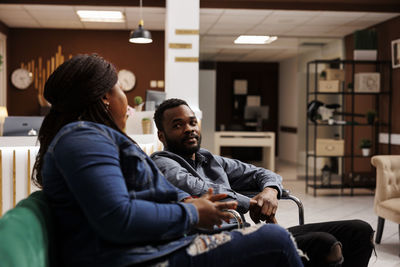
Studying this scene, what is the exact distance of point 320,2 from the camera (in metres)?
6.73

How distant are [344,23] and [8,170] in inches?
248

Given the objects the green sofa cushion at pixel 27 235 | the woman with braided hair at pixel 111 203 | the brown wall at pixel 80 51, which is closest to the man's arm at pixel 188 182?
the woman with braided hair at pixel 111 203

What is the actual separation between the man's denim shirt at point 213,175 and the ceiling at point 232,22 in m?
4.88

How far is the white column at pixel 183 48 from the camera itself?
6152 mm

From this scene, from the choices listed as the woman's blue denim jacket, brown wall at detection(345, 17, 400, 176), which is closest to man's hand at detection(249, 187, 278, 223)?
the woman's blue denim jacket

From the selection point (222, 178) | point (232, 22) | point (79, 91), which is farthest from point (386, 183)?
point (232, 22)

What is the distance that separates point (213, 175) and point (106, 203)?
3.75ft

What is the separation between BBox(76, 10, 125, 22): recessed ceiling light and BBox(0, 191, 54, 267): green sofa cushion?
21.6 feet

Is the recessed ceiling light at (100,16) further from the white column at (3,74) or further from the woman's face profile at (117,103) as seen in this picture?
the woman's face profile at (117,103)

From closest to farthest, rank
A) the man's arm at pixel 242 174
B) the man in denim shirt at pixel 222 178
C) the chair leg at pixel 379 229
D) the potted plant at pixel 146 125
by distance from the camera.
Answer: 1. the man in denim shirt at pixel 222 178
2. the man's arm at pixel 242 174
3. the chair leg at pixel 379 229
4. the potted plant at pixel 146 125

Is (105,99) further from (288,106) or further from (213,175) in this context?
(288,106)

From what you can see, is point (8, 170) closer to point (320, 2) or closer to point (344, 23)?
point (320, 2)

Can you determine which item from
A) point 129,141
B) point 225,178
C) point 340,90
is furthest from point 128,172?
point 340,90

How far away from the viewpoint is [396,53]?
21.6ft
